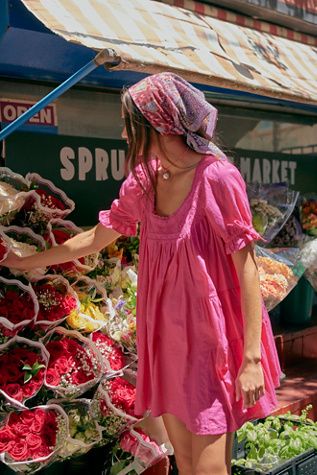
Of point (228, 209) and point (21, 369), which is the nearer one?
point (228, 209)

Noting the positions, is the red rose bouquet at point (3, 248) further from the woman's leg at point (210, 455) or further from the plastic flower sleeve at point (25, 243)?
the woman's leg at point (210, 455)

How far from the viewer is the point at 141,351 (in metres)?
2.87

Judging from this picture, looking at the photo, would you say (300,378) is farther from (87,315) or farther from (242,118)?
(87,315)

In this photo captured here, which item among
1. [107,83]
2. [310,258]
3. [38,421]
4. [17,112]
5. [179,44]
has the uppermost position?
[179,44]

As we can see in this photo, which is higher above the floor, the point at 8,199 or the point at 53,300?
the point at 8,199

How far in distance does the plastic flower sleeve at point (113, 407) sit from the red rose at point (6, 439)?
45 cm

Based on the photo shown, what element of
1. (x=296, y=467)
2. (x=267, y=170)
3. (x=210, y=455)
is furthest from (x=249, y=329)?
(x=267, y=170)

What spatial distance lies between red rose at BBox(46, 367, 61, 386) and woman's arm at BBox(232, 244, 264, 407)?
0.93 m

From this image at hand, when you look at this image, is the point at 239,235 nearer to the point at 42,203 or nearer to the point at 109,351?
the point at 109,351

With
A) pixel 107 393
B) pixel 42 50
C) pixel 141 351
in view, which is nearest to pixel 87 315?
pixel 107 393

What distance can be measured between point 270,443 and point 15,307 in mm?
1815

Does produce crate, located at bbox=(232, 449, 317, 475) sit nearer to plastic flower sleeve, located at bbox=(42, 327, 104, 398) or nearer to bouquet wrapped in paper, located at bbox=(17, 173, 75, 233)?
plastic flower sleeve, located at bbox=(42, 327, 104, 398)

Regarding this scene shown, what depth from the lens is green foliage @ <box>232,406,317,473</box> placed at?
3.91 meters

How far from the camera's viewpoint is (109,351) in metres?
3.44
